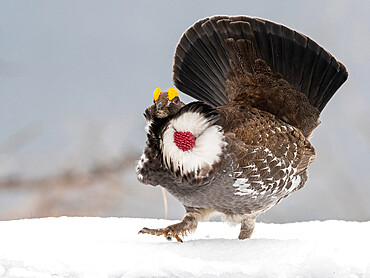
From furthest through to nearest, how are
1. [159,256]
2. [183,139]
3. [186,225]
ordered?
[186,225]
[183,139]
[159,256]

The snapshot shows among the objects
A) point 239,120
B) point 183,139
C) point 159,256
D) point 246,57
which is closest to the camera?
point 159,256

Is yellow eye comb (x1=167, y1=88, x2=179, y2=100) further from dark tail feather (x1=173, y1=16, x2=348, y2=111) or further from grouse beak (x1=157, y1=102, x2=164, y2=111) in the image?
dark tail feather (x1=173, y1=16, x2=348, y2=111)

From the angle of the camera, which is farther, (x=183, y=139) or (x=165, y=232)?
(x=165, y=232)

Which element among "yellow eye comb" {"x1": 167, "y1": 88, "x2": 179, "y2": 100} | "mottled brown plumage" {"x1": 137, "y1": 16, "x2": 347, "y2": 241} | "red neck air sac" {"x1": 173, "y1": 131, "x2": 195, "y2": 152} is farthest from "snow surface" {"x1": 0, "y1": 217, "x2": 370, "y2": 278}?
"yellow eye comb" {"x1": 167, "y1": 88, "x2": 179, "y2": 100}

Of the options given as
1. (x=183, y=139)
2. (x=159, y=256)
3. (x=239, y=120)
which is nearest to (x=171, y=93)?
(x=183, y=139)

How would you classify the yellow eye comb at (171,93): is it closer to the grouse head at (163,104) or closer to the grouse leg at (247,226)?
the grouse head at (163,104)

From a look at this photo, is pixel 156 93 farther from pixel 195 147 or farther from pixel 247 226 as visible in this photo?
pixel 247 226
